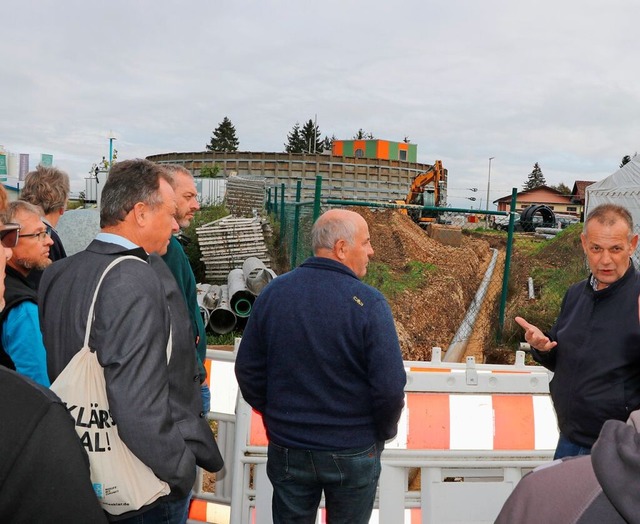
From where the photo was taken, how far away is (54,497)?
110cm

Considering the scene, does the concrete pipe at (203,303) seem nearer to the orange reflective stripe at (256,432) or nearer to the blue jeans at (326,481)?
the orange reflective stripe at (256,432)

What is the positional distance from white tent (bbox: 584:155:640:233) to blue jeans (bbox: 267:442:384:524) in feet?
30.4

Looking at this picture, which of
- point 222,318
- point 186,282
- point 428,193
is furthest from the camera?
point 428,193

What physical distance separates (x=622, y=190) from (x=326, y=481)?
11.5 m

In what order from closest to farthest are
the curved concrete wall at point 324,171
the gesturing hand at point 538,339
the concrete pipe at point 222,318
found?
the gesturing hand at point 538,339 → the concrete pipe at point 222,318 → the curved concrete wall at point 324,171

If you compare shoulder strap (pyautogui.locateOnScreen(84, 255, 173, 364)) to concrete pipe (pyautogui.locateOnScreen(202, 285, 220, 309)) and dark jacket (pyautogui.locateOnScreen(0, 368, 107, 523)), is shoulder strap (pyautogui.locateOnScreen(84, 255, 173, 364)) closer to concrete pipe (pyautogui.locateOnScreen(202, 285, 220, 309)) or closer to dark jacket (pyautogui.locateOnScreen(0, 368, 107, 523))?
dark jacket (pyautogui.locateOnScreen(0, 368, 107, 523))

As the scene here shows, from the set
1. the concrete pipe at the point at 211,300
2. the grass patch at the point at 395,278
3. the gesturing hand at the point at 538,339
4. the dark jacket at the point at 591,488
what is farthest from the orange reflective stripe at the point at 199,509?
the grass patch at the point at 395,278

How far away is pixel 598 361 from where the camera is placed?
9.21 feet

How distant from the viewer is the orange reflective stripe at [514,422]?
3428mm

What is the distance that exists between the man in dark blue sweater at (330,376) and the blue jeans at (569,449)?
96 cm

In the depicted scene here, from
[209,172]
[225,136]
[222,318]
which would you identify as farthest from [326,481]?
[225,136]

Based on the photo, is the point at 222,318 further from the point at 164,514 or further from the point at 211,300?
the point at 164,514

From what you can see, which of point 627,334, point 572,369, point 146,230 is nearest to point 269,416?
point 146,230

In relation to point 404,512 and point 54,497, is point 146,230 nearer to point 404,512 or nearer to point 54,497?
point 54,497
